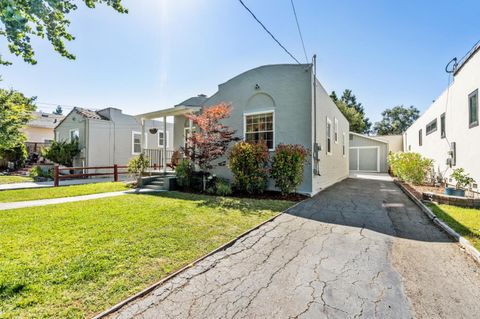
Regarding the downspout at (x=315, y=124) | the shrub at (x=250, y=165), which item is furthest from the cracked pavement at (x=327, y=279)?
the downspout at (x=315, y=124)

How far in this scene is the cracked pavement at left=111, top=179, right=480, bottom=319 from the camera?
7.07ft

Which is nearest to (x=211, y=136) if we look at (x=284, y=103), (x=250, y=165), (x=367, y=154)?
(x=250, y=165)

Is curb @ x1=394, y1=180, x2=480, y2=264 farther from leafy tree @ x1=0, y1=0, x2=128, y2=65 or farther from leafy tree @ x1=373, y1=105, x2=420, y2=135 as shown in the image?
leafy tree @ x1=373, y1=105, x2=420, y2=135

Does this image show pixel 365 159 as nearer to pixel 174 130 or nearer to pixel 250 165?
pixel 250 165

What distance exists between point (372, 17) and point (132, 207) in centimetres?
1037

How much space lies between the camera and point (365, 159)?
21734 mm

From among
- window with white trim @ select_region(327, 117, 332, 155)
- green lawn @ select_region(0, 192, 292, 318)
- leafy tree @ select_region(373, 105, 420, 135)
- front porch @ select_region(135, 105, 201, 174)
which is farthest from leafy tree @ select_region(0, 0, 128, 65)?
leafy tree @ select_region(373, 105, 420, 135)

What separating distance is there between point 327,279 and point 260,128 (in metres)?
7.20

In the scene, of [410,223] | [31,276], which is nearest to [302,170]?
[410,223]

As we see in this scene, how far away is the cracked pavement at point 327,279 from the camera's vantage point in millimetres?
2156

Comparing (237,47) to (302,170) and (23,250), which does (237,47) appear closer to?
(302,170)

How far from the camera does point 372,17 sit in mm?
8258

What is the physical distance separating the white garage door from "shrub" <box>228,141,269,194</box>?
1732cm

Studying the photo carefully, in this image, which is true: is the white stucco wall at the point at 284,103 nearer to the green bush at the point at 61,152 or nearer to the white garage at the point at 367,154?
the green bush at the point at 61,152
